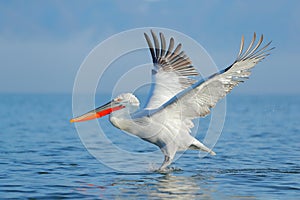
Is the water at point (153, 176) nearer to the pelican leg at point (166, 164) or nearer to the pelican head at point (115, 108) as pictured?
the pelican leg at point (166, 164)

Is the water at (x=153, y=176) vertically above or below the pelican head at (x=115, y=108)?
below

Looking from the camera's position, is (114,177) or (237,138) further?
(237,138)

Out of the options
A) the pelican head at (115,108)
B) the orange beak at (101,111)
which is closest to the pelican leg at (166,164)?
the pelican head at (115,108)

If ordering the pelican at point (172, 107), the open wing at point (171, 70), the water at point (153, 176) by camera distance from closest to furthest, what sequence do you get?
the water at point (153, 176), the pelican at point (172, 107), the open wing at point (171, 70)

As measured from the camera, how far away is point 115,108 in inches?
423

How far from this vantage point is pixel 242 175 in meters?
10.9

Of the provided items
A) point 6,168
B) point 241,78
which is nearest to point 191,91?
point 241,78

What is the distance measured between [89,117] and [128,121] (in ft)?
2.26

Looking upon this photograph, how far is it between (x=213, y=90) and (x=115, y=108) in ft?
5.72

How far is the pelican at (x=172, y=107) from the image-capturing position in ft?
34.2

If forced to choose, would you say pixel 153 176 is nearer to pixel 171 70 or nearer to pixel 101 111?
pixel 101 111

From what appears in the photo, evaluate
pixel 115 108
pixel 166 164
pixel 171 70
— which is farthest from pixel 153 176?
→ pixel 171 70

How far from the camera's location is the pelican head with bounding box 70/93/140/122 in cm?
1072

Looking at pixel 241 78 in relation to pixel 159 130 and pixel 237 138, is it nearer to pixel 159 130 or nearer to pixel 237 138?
pixel 159 130
